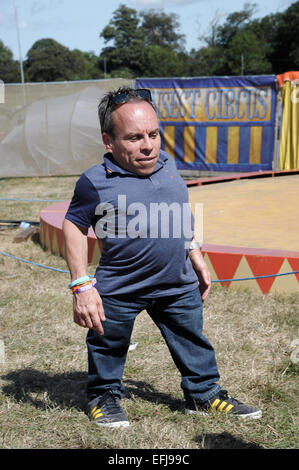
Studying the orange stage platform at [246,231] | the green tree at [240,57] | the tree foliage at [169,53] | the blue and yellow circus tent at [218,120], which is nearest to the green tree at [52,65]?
the tree foliage at [169,53]

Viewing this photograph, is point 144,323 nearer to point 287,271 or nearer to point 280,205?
point 287,271

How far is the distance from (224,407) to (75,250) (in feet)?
3.38

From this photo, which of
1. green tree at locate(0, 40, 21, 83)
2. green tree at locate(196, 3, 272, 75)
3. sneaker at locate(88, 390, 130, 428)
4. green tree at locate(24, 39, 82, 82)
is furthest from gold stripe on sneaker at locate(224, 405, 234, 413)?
green tree at locate(24, 39, 82, 82)

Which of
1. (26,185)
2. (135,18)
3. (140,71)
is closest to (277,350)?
(26,185)

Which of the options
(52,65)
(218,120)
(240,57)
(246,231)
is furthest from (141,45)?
(246,231)

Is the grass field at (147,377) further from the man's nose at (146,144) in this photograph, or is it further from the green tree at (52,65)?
the green tree at (52,65)

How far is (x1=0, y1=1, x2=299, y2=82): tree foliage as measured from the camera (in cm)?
4809

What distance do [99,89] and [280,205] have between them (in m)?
8.82

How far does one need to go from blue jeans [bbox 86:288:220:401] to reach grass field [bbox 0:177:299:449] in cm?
17

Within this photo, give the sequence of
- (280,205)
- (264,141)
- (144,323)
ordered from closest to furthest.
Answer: (144,323) < (280,205) < (264,141)

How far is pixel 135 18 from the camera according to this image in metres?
78.6

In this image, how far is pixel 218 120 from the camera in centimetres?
1193

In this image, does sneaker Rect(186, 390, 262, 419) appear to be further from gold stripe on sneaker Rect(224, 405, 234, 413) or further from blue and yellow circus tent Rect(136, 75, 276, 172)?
blue and yellow circus tent Rect(136, 75, 276, 172)

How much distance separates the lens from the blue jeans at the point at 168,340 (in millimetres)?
2246
